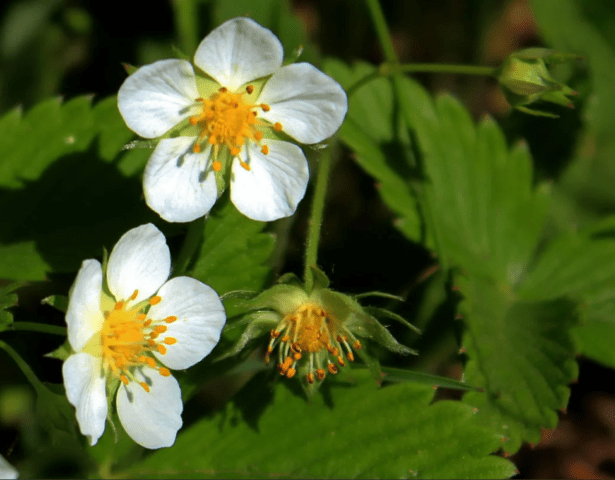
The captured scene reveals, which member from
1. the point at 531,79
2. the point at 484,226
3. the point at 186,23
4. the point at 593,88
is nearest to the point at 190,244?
the point at 531,79

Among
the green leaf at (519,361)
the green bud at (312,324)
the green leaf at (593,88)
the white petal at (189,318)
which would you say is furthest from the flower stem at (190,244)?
the green leaf at (593,88)

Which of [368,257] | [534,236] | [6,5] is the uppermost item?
[6,5]

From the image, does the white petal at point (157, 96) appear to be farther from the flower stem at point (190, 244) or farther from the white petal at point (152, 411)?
the white petal at point (152, 411)

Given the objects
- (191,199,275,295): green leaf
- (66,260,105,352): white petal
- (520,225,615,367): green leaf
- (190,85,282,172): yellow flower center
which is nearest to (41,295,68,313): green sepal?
(66,260,105,352): white petal

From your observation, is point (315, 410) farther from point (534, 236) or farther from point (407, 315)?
point (534, 236)

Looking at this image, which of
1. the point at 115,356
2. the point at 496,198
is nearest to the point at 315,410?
the point at 115,356

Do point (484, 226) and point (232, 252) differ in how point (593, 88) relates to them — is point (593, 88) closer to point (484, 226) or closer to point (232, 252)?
point (484, 226)

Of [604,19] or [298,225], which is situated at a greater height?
[604,19]
